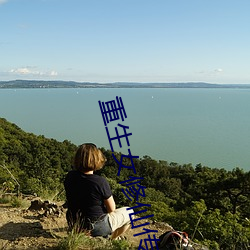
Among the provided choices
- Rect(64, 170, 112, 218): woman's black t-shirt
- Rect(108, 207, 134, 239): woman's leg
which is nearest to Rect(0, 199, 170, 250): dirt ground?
Rect(64, 170, 112, 218): woman's black t-shirt

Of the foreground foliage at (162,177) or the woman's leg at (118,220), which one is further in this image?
the foreground foliage at (162,177)

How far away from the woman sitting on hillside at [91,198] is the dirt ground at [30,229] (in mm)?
318

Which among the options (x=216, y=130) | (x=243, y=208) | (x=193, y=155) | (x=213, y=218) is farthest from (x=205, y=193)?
(x=216, y=130)

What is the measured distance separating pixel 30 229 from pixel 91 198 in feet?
3.56

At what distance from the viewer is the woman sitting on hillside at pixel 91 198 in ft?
9.57

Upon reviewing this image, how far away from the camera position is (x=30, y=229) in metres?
3.59

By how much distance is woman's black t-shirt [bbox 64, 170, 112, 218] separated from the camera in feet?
9.69

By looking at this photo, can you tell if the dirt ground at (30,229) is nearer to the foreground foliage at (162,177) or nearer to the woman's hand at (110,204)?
the woman's hand at (110,204)

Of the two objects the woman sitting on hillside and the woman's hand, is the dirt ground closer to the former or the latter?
the woman sitting on hillside

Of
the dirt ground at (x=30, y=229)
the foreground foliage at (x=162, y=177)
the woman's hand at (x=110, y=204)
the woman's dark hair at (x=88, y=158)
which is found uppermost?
the woman's dark hair at (x=88, y=158)

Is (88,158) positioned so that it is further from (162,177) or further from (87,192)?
(162,177)

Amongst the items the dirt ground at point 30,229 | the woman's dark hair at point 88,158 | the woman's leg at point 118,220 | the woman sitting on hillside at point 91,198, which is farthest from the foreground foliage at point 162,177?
the woman's dark hair at point 88,158

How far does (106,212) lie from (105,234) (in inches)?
8.2

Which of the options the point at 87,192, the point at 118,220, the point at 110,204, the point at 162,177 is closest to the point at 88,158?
the point at 87,192
